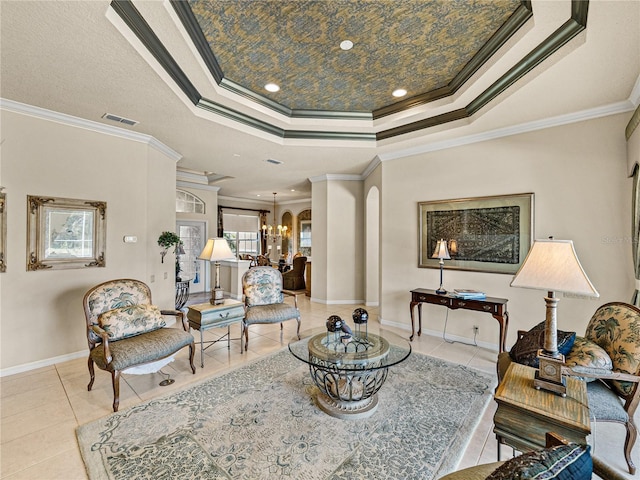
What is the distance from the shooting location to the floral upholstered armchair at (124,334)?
98.8 inches

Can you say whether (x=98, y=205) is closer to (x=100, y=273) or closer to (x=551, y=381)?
(x=100, y=273)

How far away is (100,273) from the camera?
12.2 feet

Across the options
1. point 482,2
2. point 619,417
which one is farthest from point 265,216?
point 619,417

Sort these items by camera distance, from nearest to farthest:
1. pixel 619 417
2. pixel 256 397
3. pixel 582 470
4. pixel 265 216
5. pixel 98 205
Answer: pixel 582 470 < pixel 619 417 < pixel 256 397 < pixel 98 205 < pixel 265 216

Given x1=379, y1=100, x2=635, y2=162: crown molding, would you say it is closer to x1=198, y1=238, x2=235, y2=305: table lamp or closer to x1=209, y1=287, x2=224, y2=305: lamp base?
x1=198, y1=238, x2=235, y2=305: table lamp

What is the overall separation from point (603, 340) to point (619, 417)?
52 centimetres

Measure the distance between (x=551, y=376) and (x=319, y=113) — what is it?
12.3 ft

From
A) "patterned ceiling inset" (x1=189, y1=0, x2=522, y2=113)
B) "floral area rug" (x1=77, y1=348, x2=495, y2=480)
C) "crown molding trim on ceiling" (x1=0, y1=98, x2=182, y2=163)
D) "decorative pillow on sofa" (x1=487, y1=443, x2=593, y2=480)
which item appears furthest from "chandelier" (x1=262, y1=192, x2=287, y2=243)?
"decorative pillow on sofa" (x1=487, y1=443, x2=593, y2=480)

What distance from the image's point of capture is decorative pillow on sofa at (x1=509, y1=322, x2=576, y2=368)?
2016 mm

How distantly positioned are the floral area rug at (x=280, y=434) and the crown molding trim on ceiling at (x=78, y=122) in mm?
3322

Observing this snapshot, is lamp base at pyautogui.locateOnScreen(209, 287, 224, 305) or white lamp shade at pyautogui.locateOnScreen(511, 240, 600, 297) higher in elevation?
white lamp shade at pyautogui.locateOnScreen(511, 240, 600, 297)

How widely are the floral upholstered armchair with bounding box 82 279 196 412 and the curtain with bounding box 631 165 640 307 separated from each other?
14.4 ft

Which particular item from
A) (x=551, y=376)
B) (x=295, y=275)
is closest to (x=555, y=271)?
(x=551, y=376)

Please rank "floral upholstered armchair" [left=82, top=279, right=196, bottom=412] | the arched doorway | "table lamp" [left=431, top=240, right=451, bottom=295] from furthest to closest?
1. the arched doorway
2. "table lamp" [left=431, top=240, right=451, bottom=295]
3. "floral upholstered armchair" [left=82, top=279, right=196, bottom=412]
